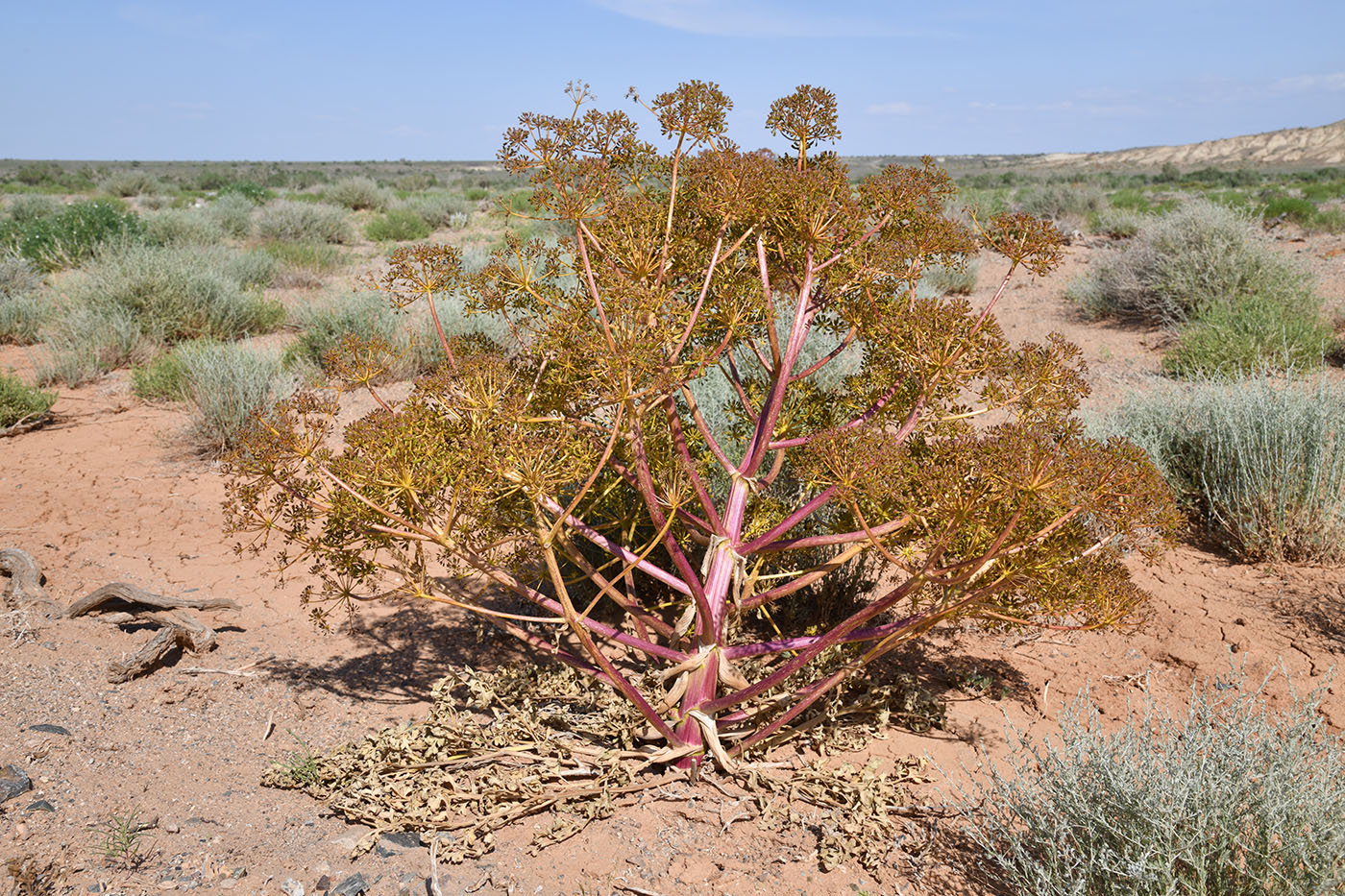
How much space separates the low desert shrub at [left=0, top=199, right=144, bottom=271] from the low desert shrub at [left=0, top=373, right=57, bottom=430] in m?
5.98

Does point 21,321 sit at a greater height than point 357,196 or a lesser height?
lesser

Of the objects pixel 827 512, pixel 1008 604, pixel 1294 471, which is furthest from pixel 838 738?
pixel 1294 471

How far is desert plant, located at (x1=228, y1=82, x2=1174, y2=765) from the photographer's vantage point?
1.95 meters

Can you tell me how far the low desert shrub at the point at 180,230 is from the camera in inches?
503

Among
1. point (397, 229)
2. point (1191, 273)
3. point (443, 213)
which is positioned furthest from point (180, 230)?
point (1191, 273)

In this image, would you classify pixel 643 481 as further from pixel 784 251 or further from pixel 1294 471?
pixel 1294 471

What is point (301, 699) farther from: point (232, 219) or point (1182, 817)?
point (232, 219)

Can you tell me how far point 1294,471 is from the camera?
432 cm

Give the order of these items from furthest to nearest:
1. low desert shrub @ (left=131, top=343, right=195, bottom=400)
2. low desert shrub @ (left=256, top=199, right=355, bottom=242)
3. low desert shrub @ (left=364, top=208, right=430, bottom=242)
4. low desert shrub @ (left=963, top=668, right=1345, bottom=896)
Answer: low desert shrub @ (left=364, top=208, right=430, bottom=242) → low desert shrub @ (left=256, top=199, right=355, bottom=242) → low desert shrub @ (left=131, top=343, right=195, bottom=400) → low desert shrub @ (left=963, top=668, right=1345, bottom=896)

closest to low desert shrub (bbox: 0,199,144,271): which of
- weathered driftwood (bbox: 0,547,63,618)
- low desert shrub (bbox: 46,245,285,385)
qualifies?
low desert shrub (bbox: 46,245,285,385)

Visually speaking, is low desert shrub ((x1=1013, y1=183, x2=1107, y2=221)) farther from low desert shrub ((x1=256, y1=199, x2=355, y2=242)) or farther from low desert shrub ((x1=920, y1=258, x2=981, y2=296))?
low desert shrub ((x1=256, y1=199, x2=355, y2=242))

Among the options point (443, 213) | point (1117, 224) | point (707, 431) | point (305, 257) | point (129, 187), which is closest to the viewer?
point (707, 431)

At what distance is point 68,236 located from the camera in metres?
11.6

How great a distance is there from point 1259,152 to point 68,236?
250 ft
